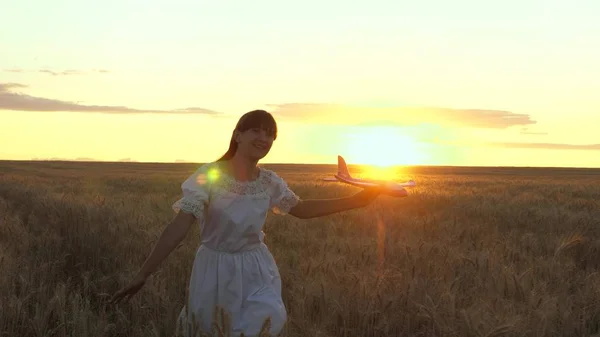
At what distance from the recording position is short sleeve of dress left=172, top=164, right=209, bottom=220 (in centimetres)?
328

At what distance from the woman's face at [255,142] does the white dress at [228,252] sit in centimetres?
18

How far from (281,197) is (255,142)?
47 cm

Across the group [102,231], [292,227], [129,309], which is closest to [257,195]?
[129,309]

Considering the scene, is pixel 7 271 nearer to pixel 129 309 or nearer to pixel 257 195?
pixel 129 309

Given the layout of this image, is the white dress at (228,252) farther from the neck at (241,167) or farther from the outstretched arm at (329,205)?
the outstretched arm at (329,205)

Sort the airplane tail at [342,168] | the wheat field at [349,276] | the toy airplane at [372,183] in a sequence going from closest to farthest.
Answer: the toy airplane at [372,183] → the airplane tail at [342,168] → the wheat field at [349,276]

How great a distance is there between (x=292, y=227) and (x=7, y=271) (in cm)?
415

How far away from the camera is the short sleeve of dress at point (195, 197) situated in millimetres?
3279

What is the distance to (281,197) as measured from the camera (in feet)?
12.1

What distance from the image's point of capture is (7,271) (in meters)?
4.65

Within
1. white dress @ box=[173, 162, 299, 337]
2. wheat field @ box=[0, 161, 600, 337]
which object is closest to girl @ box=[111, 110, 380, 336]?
white dress @ box=[173, 162, 299, 337]

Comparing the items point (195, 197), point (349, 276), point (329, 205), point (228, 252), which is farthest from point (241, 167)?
point (349, 276)

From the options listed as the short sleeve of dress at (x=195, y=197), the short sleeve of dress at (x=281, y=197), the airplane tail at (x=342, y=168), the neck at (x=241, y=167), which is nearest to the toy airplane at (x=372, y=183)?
the airplane tail at (x=342, y=168)

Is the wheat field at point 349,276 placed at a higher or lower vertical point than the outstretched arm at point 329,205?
lower
